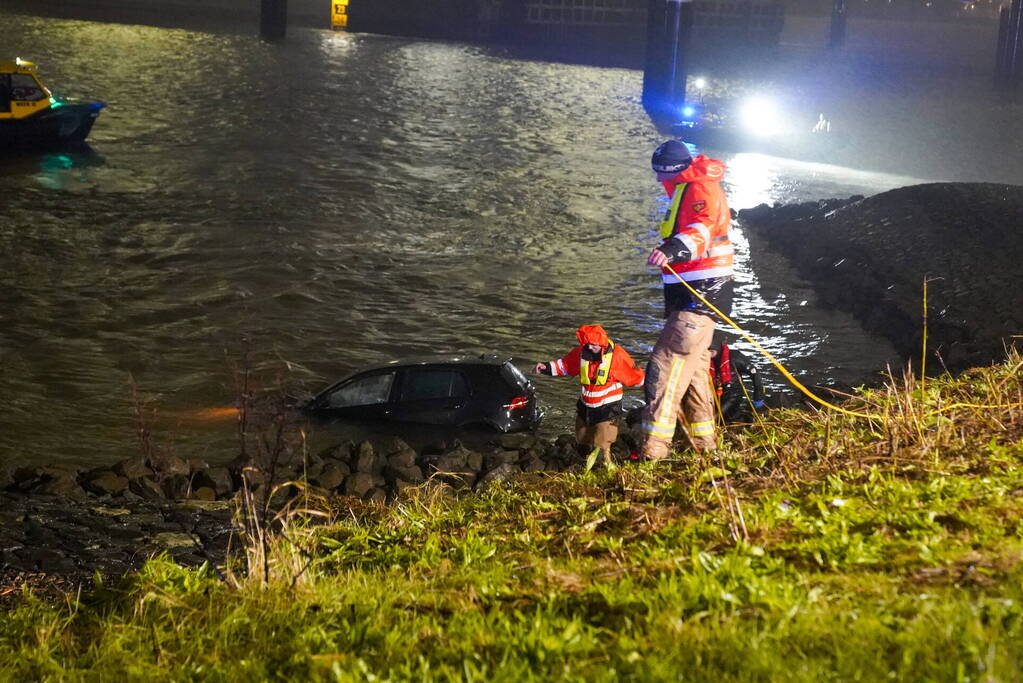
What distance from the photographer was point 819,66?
73.5m

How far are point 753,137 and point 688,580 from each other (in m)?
62.6

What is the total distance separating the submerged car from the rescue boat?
24499mm

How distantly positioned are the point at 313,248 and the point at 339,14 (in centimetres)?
7324

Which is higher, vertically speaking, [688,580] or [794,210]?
[688,580]

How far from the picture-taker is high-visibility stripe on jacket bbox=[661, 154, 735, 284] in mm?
8344

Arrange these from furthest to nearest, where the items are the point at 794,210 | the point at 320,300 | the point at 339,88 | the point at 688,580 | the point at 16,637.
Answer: the point at 339,88 → the point at 794,210 → the point at 320,300 → the point at 16,637 → the point at 688,580

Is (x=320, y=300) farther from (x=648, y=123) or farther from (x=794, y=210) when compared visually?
(x=648, y=123)

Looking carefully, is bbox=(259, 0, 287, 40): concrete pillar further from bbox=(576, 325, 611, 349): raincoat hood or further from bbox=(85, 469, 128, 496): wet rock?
bbox=(576, 325, 611, 349): raincoat hood

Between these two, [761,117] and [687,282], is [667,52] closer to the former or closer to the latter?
[761,117]

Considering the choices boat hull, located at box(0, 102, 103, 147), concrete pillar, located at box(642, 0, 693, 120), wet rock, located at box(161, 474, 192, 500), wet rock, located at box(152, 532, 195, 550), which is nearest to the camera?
wet rock, located at box(152, 532, 195, 550)

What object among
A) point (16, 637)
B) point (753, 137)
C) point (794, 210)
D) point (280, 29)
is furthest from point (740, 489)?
point (280, 29)

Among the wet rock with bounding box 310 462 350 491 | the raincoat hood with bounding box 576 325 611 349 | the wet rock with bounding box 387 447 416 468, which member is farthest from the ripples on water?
the raincoat hood with bounding box 576 325 611 349

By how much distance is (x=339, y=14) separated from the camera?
9756cm

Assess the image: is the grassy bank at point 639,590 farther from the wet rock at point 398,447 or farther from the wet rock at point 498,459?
the wet rock at point 398,447
